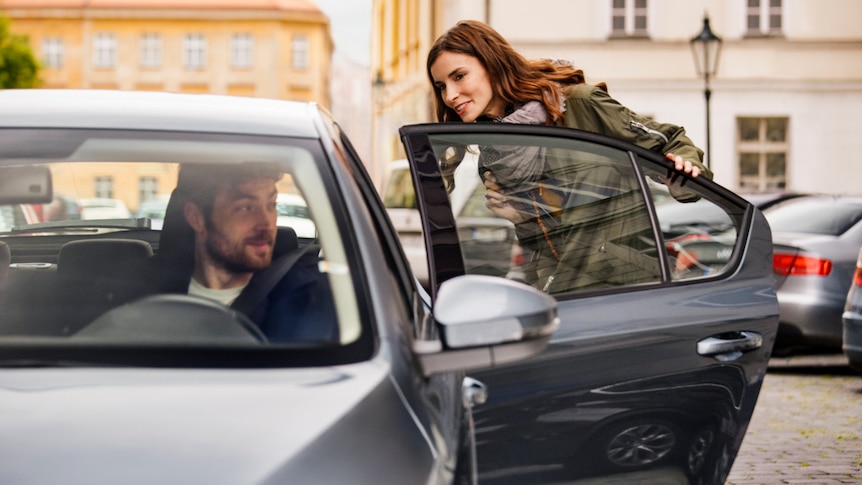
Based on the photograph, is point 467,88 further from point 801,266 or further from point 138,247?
point 801,266

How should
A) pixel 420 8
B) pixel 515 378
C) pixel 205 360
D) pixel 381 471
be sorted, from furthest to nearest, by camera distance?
pixel 420 8, pixel 515 378, pixel 205 360, pixel 381 471

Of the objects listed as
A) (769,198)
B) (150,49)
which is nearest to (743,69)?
(769,198)

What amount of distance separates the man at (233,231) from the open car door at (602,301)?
745 mm

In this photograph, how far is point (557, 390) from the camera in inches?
144

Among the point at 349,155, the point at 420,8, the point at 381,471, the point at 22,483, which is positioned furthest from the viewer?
the point at 420,8

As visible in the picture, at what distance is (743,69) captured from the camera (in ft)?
103

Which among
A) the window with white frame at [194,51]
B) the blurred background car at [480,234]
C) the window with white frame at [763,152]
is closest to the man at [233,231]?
the blurred background car at [480,234]

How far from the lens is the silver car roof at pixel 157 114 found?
3035 mm

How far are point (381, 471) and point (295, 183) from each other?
0.86 m

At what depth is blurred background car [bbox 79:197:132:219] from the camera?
3.77 metres

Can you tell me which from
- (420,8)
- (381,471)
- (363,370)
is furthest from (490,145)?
(420,8)

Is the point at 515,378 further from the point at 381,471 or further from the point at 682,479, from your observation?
the point at 381,471

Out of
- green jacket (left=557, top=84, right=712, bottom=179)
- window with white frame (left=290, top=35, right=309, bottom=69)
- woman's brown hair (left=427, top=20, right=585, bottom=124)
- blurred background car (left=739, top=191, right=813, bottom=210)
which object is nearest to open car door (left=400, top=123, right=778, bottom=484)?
green jacket (left=557, top=84, right=712, bottom=179)

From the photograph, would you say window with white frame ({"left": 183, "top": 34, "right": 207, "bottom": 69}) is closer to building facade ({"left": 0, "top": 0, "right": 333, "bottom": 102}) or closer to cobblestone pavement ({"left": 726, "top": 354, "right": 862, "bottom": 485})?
building facade ({"left": 0, "top": 0, "right": 333, "bottom": 102})
